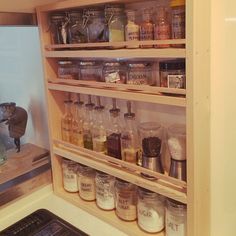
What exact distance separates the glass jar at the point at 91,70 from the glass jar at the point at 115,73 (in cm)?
6

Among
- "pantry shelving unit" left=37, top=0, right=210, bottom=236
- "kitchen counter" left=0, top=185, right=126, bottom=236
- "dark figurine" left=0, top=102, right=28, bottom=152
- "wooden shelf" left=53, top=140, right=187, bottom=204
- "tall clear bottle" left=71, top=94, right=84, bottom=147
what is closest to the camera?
"pantry shelving unit" left=37, top=0, right=210, bottom=236

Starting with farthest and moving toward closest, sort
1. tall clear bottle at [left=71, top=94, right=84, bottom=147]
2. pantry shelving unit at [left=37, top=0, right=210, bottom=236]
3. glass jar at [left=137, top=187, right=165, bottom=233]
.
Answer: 1. tall clear bottle at [left=71, top=94, right=84, bottom=147]
2. glass jar at [left=137, top=187, right=165, bottom=233]
3. pantry shelving unit at [left=37, top=0, right=210, bottom=236]

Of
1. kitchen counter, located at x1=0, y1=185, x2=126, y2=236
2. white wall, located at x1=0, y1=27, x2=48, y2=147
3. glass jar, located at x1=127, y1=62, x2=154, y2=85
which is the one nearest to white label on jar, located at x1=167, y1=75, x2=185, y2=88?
glass jar, located at x1=127, y1=62, x2=154, y2=85

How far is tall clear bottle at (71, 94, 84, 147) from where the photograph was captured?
1.21m

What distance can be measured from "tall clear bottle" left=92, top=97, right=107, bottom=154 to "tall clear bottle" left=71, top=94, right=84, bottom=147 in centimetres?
7

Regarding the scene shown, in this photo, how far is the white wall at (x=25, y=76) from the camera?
1356 mm

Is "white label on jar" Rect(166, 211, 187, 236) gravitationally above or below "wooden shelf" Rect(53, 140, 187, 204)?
below

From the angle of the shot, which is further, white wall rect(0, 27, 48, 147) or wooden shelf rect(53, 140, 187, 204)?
white wall rect(0, 27, 48, 147)

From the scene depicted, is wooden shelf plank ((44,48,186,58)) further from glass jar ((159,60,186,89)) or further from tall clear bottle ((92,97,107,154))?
tall clear bottle ((92,97,107,154))

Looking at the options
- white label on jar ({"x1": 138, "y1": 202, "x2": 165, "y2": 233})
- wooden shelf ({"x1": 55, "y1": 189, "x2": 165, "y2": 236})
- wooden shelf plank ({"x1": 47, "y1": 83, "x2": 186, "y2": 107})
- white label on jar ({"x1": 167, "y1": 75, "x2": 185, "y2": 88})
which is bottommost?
wooden shelf ({"x1": 55, "y1": 189, "x2": 165, "y2": 236})

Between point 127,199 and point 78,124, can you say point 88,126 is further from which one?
point 127,199

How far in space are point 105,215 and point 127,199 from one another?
0.13 meters

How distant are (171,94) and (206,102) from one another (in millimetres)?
102

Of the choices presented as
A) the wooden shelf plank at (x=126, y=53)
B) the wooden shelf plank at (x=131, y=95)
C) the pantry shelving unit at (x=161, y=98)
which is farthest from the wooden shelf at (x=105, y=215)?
the wooden shelf plank at (x=126, y=53)
